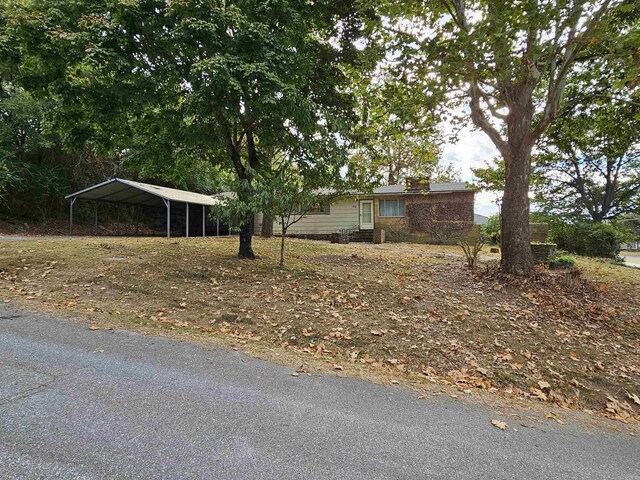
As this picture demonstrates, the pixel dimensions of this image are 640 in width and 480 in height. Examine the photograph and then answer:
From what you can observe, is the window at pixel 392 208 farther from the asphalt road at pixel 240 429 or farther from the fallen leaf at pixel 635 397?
the asphalt road at pixel 240 429

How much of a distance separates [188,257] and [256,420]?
7.19 m

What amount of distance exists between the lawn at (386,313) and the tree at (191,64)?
7.39 ft

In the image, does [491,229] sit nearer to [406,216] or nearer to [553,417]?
[406,216]

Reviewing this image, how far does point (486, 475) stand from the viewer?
2182mm

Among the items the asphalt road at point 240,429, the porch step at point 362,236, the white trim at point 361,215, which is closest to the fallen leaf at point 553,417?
the asphalt road at point 240,429

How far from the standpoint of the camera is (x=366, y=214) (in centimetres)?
2036

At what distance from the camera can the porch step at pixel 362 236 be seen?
19759 mm

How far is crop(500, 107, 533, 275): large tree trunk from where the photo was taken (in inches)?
312

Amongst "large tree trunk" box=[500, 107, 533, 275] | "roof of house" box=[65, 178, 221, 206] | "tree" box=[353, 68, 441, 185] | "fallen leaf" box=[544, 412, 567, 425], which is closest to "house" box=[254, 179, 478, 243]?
"roof of house" box=[65, 178, 221, 206]

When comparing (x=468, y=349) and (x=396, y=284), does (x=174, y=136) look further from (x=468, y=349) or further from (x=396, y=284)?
(x=468, y=349)

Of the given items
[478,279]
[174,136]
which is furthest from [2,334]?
[478,279]

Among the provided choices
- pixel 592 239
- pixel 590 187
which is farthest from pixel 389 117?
pixel 590 187

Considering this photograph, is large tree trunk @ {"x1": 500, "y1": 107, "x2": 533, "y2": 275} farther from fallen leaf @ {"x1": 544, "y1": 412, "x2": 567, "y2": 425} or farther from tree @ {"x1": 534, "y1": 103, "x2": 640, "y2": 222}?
tree @ {"x1": 534, "y1": 103, "x2": 640, "y2": 222}

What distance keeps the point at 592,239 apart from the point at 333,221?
1239 cm
